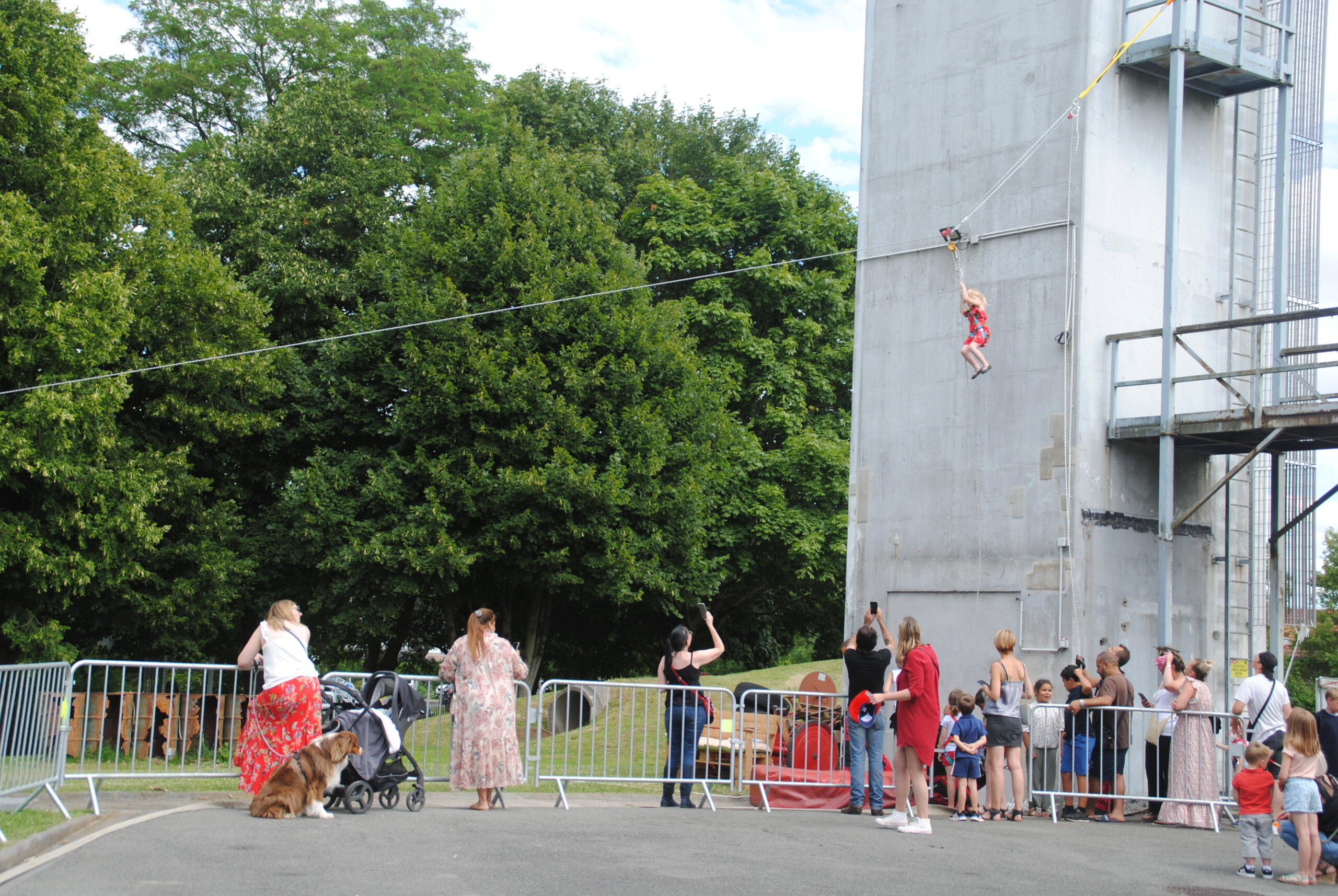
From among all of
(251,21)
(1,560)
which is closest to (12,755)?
(1,560)

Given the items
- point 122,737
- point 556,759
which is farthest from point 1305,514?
point 122,737

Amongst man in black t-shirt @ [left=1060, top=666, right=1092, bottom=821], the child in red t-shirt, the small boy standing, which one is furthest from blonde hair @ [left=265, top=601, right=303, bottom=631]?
man in black t-shirt @ [left=1060, top=666, right=1092, bottom=821]

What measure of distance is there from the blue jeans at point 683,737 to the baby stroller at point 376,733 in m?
2.58

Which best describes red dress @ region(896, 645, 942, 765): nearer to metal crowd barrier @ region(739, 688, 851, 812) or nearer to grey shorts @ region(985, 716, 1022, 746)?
metal crowd barrier @ region(739, 688, 851, 812)

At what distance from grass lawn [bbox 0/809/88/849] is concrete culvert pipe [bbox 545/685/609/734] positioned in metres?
4.82

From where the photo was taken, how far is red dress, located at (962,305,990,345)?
17125 millimetres

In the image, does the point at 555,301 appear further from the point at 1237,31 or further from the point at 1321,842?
the point at 1321,842

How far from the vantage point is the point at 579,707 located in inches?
675

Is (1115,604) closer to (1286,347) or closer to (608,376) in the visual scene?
(1286,347)

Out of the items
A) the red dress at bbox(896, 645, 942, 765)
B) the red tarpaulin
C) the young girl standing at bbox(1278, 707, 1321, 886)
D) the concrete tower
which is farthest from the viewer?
the concrete tower

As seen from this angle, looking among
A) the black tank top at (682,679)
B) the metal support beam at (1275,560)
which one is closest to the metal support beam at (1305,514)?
the metal support beam at (1275,560)

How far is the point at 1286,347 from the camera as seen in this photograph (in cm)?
1848

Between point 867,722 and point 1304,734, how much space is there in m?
3.92

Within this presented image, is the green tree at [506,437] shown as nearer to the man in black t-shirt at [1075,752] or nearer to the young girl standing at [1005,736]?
the man in black t-shirt at [1075,752]
